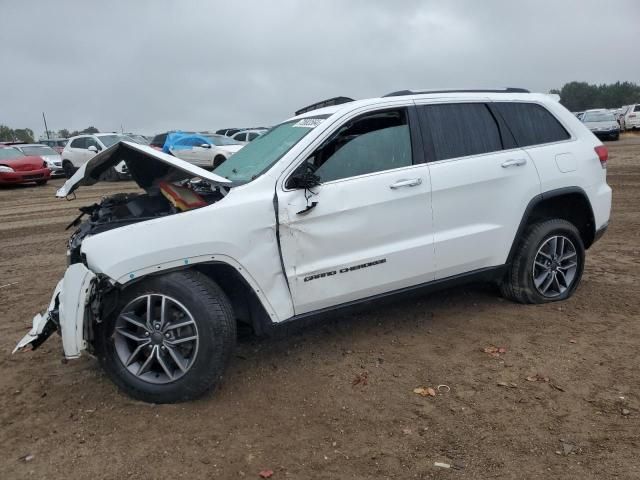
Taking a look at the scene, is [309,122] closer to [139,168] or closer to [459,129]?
[459,129]

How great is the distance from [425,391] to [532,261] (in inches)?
69.2

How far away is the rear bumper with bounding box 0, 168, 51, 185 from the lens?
57.3 ft

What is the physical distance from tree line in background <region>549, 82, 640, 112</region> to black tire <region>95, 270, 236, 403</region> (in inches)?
3498

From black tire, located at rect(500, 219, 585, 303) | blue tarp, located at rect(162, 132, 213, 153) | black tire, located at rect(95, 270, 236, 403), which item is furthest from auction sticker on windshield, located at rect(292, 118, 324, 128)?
blue tarp, located at rect(162, 132, 213, 153)

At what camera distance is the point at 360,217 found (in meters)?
3.61

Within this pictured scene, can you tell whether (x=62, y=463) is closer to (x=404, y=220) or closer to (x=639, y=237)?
(x=404, y=220)

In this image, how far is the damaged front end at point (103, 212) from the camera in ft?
10.00

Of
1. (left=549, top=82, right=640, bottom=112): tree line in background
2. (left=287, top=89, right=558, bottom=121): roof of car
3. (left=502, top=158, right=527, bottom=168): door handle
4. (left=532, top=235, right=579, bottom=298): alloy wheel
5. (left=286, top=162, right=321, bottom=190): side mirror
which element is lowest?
(left=532, top=235, right=579, bottom=298): alloy wheel

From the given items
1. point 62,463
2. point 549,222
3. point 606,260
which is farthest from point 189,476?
point 606,260

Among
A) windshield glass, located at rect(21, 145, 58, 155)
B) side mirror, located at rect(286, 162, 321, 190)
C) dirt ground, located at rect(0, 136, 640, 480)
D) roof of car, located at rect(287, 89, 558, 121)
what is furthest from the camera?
windshield glass, located at rect(21, 145, 58, 155)

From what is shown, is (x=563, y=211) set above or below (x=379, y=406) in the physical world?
above

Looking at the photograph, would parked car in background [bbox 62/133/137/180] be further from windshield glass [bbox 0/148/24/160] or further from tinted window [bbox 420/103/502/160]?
tinted window [bbox 420/103/502/160]

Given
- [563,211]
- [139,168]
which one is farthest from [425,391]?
[139,168]

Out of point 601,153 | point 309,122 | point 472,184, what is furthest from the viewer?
point 601,153
